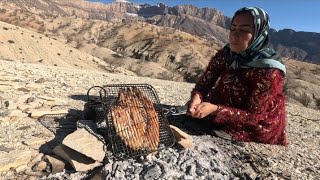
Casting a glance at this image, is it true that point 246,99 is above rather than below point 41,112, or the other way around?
above

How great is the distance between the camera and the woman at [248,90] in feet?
12.7

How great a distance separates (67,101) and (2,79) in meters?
1.89

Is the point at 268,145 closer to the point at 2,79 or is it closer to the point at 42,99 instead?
the point at 42,99

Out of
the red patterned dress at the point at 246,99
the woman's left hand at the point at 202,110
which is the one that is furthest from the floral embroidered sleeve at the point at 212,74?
the woman's left hand at the point at 202,110

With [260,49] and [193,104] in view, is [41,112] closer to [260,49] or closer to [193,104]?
[193,104]

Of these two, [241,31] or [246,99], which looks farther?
[246,99]

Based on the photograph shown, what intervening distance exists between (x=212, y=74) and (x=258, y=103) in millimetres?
884

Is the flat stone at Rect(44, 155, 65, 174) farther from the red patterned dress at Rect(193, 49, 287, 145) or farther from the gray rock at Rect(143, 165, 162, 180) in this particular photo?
the red patterned dress at Rect(193, 49, 287, 145)

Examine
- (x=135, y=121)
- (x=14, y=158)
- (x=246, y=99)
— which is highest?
(x=246, y=99)

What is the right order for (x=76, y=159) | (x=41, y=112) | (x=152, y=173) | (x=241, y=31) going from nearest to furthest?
(x=152, y=173), (x=76, y=159), (x=241, y=31), (x=41, y=112)

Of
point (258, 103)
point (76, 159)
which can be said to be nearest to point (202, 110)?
point (258, 103)

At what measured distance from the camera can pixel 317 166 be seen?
4.14 meters

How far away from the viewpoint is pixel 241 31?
3908 mm

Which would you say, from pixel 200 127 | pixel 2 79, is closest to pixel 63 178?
pixel 200 127
